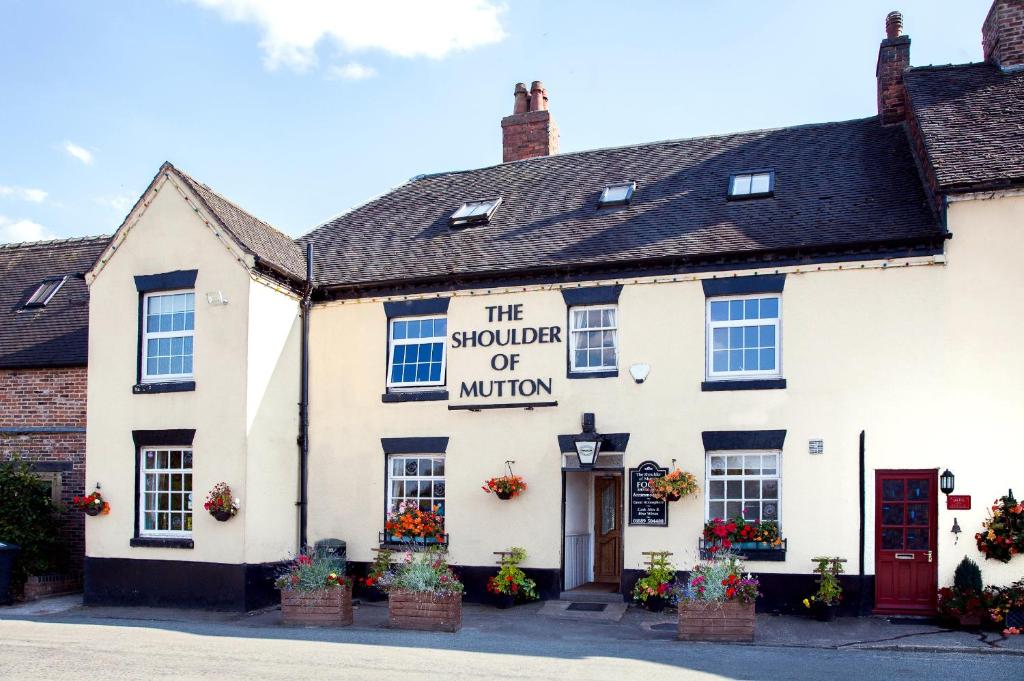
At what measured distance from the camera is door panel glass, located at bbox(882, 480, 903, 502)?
14.9 meters

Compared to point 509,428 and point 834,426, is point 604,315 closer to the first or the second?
point 509,428

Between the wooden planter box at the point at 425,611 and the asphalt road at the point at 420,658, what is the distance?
0.33 m

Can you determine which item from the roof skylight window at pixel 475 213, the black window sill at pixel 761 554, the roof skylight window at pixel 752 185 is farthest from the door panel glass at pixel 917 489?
the roof skylight window at pixel 475 213

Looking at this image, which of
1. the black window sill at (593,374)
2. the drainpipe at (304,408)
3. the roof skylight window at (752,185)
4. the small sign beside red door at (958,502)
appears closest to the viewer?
the small sign beside red door at (958,502)

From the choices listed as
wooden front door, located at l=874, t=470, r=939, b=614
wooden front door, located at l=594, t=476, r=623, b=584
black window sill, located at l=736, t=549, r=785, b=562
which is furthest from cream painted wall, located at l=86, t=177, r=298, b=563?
wooden front door, located at l=874, t=470, r=939, b=614

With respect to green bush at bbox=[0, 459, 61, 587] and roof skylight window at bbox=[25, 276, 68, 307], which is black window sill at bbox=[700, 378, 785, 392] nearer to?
green bush at bbox=[0, 459, 61, 587]

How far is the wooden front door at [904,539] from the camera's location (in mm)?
14750

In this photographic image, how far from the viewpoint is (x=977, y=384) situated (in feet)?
48.2

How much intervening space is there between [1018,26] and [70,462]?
1890 cm

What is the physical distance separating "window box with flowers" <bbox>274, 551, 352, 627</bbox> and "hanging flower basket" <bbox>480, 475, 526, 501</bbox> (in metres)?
2.90

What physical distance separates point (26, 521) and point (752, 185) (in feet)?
45.2

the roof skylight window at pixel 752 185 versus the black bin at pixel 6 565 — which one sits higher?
the roof skylight window at pixel 752 185

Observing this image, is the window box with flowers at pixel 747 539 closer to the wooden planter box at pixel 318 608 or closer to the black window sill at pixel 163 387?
the wooden planter box at pixel 318 608

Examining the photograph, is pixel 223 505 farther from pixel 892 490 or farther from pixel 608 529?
pixel 892 490
